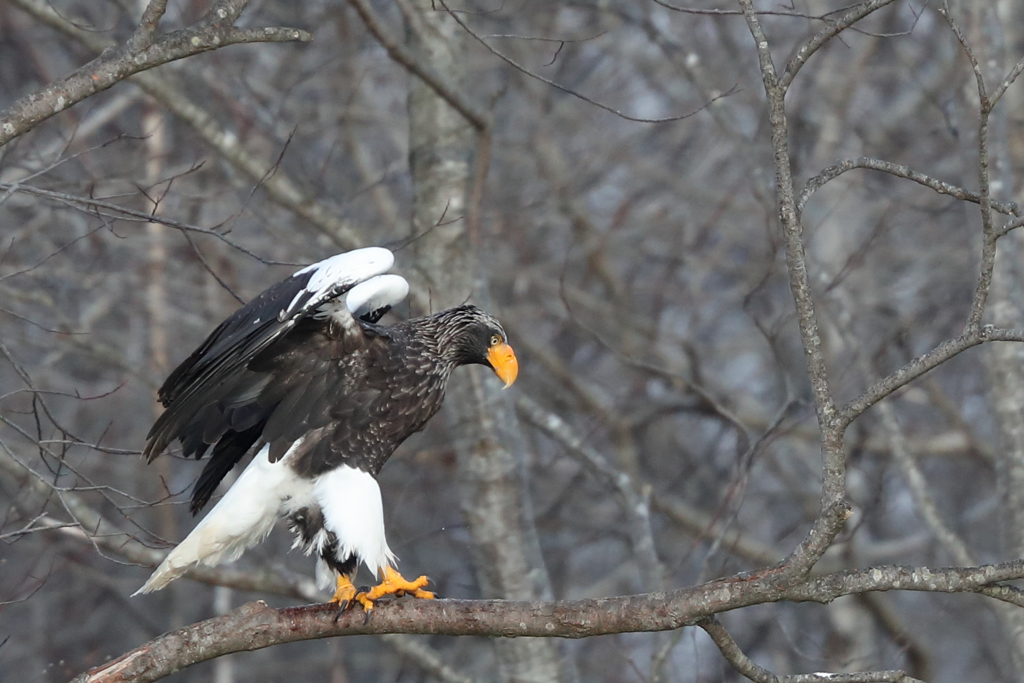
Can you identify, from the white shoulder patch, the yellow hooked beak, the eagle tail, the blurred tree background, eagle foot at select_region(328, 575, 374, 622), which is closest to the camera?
eagle foot at select_region(328, 575, 374, 622)

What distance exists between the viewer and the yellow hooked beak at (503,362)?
466 centimetres

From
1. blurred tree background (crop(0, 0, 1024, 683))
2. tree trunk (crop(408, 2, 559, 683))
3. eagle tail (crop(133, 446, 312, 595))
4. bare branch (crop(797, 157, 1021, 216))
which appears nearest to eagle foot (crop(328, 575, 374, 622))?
eagle tail (crop(133, 446, 312, 595))

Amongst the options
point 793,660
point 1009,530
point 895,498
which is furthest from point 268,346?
point 895,498

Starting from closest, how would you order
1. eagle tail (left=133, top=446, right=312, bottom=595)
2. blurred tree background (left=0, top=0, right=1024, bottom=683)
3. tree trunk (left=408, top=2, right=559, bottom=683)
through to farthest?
eagle tail (left=133, top=446, right=312, bottom=595) → tree trunk (left=408, top=2, right=559, bottom=683) → blurred tree background (left=0, top=0, right=1024, bottom=683)

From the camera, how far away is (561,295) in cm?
591

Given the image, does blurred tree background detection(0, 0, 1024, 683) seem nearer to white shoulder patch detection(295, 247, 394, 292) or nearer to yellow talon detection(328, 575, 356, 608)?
yellow talon detection(328, 575, 356, 608)

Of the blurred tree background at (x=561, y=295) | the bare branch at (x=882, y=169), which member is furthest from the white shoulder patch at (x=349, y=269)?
the blurred tree background at (x=561, y=295)

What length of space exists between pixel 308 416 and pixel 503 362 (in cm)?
88

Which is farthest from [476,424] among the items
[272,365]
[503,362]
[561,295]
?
[272,365]

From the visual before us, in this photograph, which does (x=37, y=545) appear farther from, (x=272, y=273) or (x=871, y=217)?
(x=871, y=217)

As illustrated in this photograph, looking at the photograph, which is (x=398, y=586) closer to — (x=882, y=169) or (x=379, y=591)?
(x=379, y=591)

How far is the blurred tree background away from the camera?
240 inches

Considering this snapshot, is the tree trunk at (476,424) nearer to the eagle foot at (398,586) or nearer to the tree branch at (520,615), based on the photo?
the eagle foot at (398,586)

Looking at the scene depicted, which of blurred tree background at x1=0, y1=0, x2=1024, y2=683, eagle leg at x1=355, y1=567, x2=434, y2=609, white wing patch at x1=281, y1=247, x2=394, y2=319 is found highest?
blurred tree background at x1=0, y1=0, x2=1024, y2=683
